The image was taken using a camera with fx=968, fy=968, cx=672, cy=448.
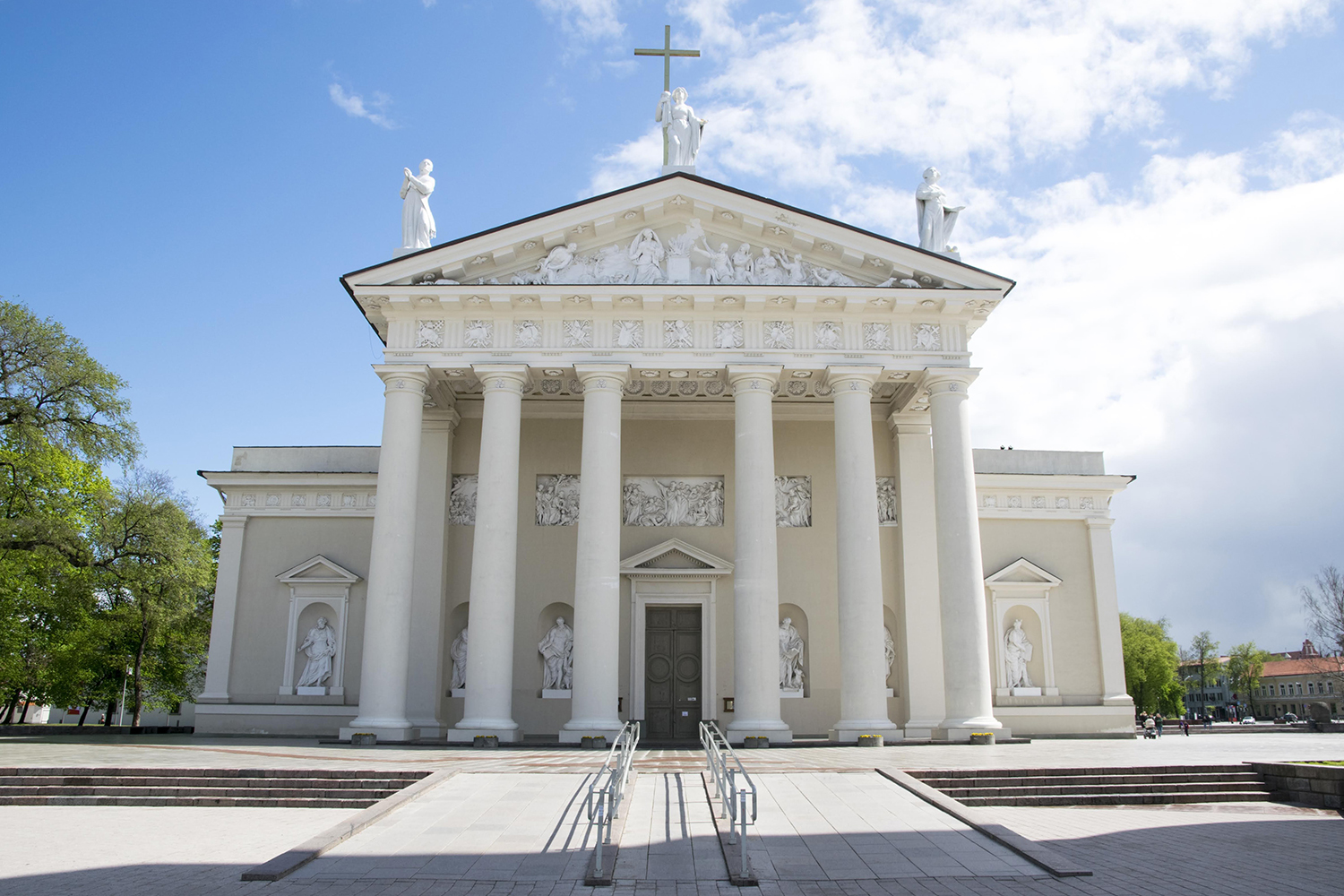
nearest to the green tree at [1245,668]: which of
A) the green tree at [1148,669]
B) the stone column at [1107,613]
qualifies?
the green tree at [1148,669]

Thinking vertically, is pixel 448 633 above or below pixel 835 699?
above

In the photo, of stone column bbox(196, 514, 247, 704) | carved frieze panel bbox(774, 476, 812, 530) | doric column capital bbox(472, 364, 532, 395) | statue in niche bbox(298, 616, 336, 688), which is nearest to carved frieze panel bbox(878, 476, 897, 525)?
carved frieze panel bbox(774, 476, 812, 530)

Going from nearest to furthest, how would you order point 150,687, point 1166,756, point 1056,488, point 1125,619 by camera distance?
A: point 1166,756 → point 1056,488 → point 150,687 → point 1125,619

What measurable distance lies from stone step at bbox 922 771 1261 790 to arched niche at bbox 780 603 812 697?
10.2 m

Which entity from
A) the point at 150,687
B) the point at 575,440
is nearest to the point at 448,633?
the point at 575,440

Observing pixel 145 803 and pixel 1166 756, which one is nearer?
pixel 145 803

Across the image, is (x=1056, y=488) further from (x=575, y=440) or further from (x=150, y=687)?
(x=150, y=687)

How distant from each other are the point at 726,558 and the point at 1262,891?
1627 centimetres

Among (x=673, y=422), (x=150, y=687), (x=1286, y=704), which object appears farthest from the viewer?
(x=1286, y=704)

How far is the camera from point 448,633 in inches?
909

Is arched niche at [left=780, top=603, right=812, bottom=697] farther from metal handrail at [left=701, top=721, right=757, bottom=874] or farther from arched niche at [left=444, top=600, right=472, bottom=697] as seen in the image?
metal handrail at [left=701, top=721, right=757, bottom=874]

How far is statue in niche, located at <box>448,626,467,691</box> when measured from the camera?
22.8 metres

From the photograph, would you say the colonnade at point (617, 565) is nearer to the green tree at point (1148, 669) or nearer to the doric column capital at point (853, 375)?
the doric column capital at point (853, 375)

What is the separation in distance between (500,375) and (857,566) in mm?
8501
